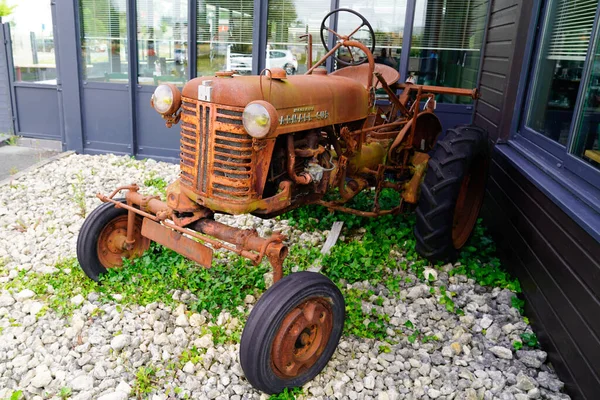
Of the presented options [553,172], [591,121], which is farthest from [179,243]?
[591,121]

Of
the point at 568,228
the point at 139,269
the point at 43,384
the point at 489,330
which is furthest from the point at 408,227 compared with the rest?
the point at 43,384

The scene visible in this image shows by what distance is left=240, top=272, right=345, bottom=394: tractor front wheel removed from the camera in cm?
227

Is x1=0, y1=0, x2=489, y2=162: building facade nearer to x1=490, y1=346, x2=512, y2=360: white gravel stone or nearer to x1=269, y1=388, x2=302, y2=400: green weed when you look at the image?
x1=490, y1=346, x2=512, y2=360: white gravel stone

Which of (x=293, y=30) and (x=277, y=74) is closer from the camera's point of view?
Result: (x=277, y=74)

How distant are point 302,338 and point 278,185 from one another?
94 centimetres

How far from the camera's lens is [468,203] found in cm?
399

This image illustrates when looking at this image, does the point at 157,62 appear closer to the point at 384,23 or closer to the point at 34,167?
the point at 34,167

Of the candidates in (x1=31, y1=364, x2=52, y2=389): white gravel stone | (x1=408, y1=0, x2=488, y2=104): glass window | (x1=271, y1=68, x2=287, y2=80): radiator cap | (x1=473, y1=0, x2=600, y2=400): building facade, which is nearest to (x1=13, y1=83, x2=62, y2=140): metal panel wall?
(x1=408, y1=0, x2=488, y2=104): glass window

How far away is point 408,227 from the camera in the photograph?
4219 millimetres

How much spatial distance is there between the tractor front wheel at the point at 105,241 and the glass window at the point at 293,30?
3.02 meters

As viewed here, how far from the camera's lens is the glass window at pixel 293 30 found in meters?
5.60

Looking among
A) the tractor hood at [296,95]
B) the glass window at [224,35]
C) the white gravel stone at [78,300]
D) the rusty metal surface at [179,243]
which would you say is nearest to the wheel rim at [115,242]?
the white gravel stone at [78,300]

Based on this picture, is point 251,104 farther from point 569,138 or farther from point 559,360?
point 559,360

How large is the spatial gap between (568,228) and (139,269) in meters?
2.66
